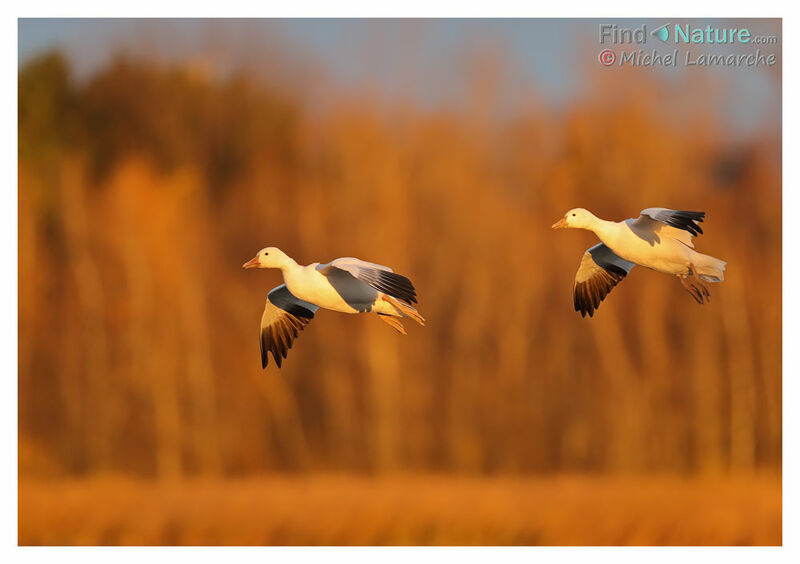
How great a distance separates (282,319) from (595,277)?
1946mm

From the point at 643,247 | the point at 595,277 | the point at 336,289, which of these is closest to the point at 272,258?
the point at 336,289

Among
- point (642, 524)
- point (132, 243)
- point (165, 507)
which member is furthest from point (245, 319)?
Answer: point (642, 524)

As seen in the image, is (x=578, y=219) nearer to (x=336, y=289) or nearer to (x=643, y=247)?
(x=643, y=247)

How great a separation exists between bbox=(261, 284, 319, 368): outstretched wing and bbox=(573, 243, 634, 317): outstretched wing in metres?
1.66

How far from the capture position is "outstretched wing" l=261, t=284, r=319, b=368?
23.2 ft

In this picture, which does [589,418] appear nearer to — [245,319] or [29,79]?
[245,319]

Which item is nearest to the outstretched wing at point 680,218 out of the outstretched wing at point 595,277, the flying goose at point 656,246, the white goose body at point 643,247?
the flying goose at point 656,246

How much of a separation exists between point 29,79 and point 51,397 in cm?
283

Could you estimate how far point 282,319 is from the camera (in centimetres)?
709

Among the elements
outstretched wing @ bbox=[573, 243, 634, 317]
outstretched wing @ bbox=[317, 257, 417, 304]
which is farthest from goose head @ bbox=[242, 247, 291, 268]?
outstretched wing @ bbox=[573, 243, 634, 317]

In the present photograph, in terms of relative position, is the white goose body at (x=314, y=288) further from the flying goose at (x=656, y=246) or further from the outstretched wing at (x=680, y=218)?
the outstretched wing at (x=680, y=218)

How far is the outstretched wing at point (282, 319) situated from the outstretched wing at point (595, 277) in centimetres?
166

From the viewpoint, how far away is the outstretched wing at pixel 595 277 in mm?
7074

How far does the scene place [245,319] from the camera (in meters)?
10.7
